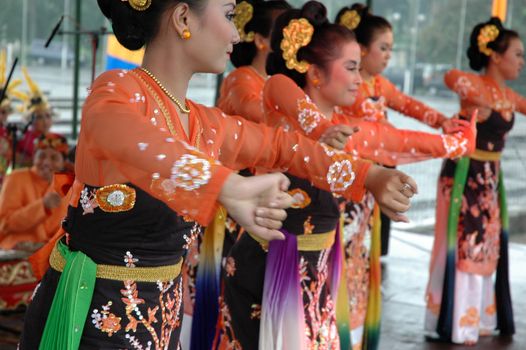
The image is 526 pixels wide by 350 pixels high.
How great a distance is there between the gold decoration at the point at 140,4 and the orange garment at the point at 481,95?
297cm

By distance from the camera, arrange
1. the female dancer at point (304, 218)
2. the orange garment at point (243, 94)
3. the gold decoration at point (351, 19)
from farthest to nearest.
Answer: the gold decoration at point (351, 19)
the orange garment at point (243, 94)
the female dancer at point (304, 218)

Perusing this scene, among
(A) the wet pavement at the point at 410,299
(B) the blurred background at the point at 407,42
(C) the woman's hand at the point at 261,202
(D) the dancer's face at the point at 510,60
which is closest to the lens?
(C) the woman's hand at the point at 261,202

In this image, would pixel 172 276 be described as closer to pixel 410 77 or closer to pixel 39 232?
pixel 39 232

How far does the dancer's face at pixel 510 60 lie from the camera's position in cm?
457

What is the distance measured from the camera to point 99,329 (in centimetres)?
181

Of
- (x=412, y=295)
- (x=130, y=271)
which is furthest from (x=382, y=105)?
(x=130, y=271)

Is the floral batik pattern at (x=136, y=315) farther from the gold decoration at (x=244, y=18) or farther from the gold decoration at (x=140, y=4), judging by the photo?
the gold decoration at (x=244, y=18)

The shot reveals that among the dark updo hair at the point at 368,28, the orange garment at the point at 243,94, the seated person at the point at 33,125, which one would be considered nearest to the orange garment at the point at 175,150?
the orange garment at the point at 243,94

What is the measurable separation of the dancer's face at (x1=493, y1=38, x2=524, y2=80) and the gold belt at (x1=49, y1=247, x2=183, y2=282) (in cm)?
307

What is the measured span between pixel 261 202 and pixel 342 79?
168 centimetres

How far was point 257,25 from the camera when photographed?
3.96 m

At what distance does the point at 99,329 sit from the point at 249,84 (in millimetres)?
2178

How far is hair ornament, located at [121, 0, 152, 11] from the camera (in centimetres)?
180

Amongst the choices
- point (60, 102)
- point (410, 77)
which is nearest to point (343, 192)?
point (410, 77)
